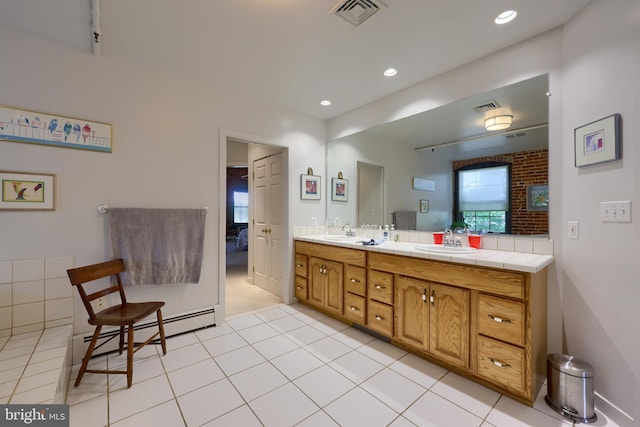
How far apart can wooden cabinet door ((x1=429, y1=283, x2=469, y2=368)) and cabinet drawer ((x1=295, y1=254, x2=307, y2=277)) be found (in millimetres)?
1591

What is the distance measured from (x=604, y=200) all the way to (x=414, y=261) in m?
1.16

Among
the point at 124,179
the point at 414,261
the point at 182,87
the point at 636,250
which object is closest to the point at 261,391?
the point at 414,261

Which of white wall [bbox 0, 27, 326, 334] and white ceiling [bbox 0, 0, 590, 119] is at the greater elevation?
white ceiling [bbox 0, 0, 590, 119]

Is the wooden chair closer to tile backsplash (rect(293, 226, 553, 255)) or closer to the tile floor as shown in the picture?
the tile floor

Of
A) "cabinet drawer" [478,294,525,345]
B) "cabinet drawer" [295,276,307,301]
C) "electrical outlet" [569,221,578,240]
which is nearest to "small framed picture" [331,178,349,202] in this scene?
"cabinet drawer" [295,276,307,301]

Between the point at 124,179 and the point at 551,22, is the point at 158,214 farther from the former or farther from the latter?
the point at 551,22

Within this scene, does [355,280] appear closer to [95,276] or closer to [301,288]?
[301,288]

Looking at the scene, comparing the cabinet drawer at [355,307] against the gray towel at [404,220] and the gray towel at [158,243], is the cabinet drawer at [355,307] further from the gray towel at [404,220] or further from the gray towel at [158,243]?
the gray towel at [158,243]

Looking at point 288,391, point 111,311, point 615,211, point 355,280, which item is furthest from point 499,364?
point 111,311

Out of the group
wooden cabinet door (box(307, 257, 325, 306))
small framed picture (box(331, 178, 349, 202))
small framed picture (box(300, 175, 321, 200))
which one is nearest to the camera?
wooden cabinet door (box(307, 257, 325, 306))

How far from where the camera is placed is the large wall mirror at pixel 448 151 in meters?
1.94

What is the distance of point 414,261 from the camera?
206cm

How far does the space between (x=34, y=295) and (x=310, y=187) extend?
2.69 m

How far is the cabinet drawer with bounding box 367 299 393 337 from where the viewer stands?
2254 millimetres
